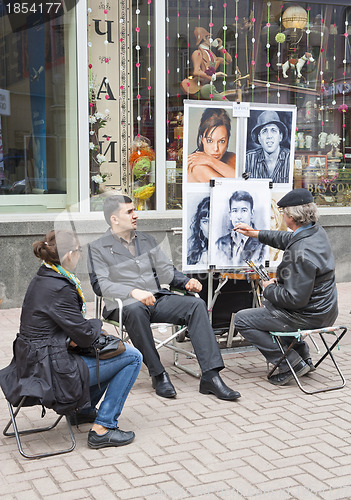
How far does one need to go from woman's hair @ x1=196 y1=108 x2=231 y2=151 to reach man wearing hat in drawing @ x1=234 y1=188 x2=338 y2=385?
1043 mm

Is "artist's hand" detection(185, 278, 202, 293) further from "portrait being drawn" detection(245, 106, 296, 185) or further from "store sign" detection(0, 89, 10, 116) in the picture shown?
"store sign" detection(0, 89, 10, 116)

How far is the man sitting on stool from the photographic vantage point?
4750 mm

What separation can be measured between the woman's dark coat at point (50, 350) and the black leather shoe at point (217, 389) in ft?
4.18

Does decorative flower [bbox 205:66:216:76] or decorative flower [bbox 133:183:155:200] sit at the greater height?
decorative flower [bbox 205:66:216:76]

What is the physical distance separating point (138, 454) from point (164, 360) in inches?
74.9

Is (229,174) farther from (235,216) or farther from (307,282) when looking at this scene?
(307,282)

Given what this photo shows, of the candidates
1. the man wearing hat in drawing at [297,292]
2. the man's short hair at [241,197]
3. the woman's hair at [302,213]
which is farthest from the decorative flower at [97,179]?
the woman's hair at [302,213]

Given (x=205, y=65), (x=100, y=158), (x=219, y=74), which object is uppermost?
(x=205, y=65)

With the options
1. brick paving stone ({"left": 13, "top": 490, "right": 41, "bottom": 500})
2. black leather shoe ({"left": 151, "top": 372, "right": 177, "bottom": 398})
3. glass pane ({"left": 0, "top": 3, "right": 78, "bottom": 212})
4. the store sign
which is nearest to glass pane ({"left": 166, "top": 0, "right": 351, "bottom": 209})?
glass pane ({"left": 0, "top": 3, "right": 78, "bottom": 212})

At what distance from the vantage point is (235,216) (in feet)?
18.3

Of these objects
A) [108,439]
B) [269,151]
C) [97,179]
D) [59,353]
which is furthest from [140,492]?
[97,179]

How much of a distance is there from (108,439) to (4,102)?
522 centimetres

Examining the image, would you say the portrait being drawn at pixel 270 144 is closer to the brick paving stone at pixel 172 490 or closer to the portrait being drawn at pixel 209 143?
the portrait being drawn at pixel 209 143

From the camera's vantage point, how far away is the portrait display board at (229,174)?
18.0ft
